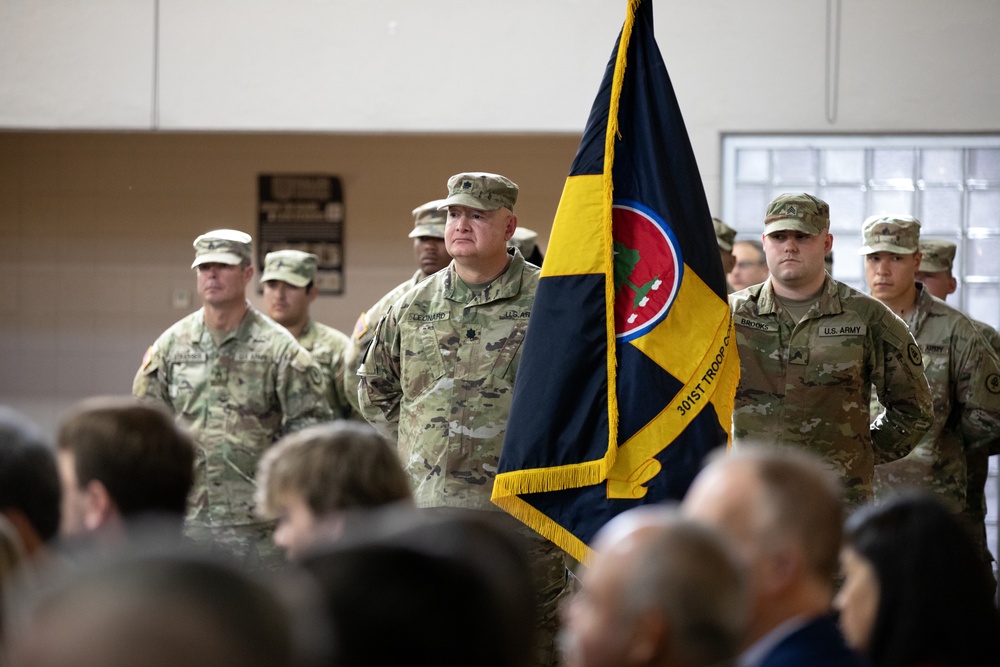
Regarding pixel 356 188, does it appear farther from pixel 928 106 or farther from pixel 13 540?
pixel 13 540

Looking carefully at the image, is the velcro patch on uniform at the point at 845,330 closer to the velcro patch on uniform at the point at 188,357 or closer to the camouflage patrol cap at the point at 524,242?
the camouflage patrol cap at the point at 524,242

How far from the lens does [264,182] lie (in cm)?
746

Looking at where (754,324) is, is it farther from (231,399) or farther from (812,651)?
(812,651)

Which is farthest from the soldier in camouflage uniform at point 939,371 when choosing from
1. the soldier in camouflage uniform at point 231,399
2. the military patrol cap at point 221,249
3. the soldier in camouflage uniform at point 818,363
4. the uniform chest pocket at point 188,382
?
the uniform chest pocket at point 188,382

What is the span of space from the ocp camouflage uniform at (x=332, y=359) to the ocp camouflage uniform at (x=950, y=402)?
238 centimetres

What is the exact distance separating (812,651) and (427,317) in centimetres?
234

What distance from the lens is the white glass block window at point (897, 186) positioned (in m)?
6.08

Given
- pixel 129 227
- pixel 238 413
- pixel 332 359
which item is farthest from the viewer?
pixel 129 227

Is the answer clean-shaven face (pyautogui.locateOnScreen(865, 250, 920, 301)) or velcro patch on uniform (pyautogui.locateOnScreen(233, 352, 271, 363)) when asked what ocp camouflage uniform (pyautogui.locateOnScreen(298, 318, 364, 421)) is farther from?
clean-shaven face (pyautogui.locateOnScreen(865, 250, 920, 301))

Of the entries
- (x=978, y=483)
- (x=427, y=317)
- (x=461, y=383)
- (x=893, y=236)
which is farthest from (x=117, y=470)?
(x=978, y=483)

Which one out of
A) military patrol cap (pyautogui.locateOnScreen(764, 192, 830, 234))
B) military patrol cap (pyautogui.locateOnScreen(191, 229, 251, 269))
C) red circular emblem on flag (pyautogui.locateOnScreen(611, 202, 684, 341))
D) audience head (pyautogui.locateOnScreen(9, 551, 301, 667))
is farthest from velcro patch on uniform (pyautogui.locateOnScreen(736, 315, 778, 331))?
audience head (pyautogui.locateOnScreen(9, 551, 301, 667))

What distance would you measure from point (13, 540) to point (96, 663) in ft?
2.40

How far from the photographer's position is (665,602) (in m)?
1.30

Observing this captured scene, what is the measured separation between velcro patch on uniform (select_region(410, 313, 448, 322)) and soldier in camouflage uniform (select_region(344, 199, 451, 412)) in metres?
1.16
